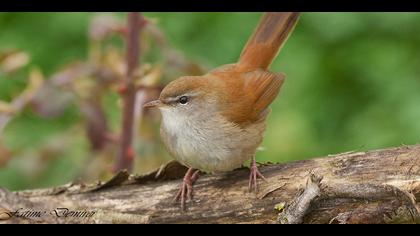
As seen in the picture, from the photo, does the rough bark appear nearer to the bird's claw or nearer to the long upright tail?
the bird's claw

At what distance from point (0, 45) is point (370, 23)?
3.13 metres

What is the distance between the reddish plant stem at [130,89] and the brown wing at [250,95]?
0.53m

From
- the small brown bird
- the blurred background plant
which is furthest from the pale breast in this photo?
the blurred background plant

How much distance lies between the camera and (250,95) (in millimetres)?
4504

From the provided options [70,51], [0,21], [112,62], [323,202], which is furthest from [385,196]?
[0,21]

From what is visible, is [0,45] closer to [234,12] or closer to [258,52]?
[234,12]

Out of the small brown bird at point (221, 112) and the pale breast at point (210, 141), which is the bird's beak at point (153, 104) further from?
the pale breast at point (210, 141)

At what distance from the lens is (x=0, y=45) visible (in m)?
6.71

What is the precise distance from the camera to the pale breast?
4168mm

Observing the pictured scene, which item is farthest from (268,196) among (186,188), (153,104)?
(153,104)

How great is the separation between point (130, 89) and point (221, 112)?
0.52 meters

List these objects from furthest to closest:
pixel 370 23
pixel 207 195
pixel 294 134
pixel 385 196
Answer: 1. pixel 370 23
2. pixel 294 134
3. pixel 207 195
4. pixel 385 196

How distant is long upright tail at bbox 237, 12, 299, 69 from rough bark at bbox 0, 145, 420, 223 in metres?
0.76

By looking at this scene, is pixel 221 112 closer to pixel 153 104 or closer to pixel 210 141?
pixel 210 141
